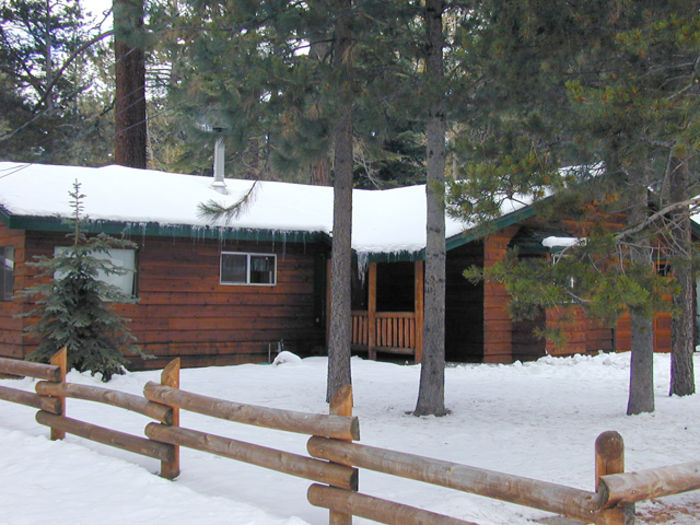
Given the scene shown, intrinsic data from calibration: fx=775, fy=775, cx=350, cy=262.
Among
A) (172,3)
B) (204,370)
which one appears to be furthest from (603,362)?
(172,3)

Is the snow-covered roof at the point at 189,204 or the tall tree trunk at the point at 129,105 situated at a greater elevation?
the tall tree trunk at the point at 129,105

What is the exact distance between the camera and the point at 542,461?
828 cm

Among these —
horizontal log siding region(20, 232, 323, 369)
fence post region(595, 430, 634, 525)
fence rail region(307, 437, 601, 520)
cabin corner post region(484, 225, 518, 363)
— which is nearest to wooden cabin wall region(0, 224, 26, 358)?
horizontal log siding region(20, 232, 323, 369)

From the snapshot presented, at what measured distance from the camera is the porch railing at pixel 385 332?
→ 16.8 metres

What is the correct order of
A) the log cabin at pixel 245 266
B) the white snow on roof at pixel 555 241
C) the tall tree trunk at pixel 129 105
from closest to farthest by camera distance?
1. the log cabin at pixel 245 266
2. the white snow on roof at pixel 555 241
3. the tall tree trunk at pixel 129 105

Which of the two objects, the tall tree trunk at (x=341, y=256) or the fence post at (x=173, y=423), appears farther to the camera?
the tall tree trunk at (x=341, y=256)

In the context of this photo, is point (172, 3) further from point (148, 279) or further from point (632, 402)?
point (632, 402)

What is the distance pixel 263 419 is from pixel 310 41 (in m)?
→ 7.09

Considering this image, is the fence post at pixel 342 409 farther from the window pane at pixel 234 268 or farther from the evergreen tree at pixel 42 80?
the evergreen tree at pixel 42 80

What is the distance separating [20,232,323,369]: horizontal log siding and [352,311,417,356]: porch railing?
0.93 m

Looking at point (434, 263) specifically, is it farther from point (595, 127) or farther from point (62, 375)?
point (62, 375)

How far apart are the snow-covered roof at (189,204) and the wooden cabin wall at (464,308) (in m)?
1.20

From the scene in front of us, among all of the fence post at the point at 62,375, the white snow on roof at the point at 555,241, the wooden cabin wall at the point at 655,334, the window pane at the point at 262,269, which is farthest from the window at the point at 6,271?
the wooden cabin wall at the point at 655,334

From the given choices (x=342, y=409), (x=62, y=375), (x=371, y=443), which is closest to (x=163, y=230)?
(x=62, y=375)
